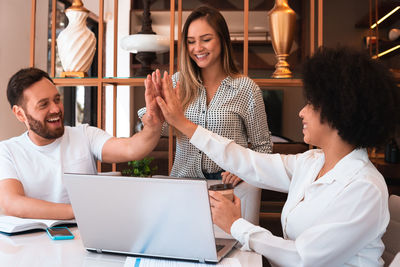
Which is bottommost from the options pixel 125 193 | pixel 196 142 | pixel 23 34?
pixel 125 193

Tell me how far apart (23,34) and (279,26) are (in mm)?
2560

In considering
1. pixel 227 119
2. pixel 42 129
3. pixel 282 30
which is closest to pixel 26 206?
pixel 42 129

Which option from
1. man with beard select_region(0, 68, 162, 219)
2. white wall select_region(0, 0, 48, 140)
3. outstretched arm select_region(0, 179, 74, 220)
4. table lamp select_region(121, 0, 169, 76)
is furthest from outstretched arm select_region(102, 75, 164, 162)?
white wall select_region(0, 0, 48, 140)

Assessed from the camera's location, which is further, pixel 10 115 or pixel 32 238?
pixel 10 115

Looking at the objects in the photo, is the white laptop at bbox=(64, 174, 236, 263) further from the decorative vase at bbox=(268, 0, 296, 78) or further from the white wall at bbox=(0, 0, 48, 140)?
the white wall at bbox=(0, 0, 48, 140)

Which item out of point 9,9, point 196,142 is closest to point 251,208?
point 196,142

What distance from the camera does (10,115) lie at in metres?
3.80

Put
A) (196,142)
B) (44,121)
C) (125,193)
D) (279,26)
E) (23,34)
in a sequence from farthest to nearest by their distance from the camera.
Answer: (23,34)
(279,26)
(44,121)
(196,142)
(125,193)

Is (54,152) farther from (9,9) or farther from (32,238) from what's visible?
(9,9)

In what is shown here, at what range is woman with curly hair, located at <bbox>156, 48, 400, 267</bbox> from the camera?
44.8 inches

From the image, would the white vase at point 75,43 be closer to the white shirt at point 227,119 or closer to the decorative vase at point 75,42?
the decorative vase at point 75,42

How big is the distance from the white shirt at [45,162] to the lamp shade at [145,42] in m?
0.65

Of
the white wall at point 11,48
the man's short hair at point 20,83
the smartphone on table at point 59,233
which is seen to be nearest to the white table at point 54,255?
the smartphone on table at point 59,233

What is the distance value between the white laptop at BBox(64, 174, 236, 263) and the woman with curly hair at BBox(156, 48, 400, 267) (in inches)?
6.3
